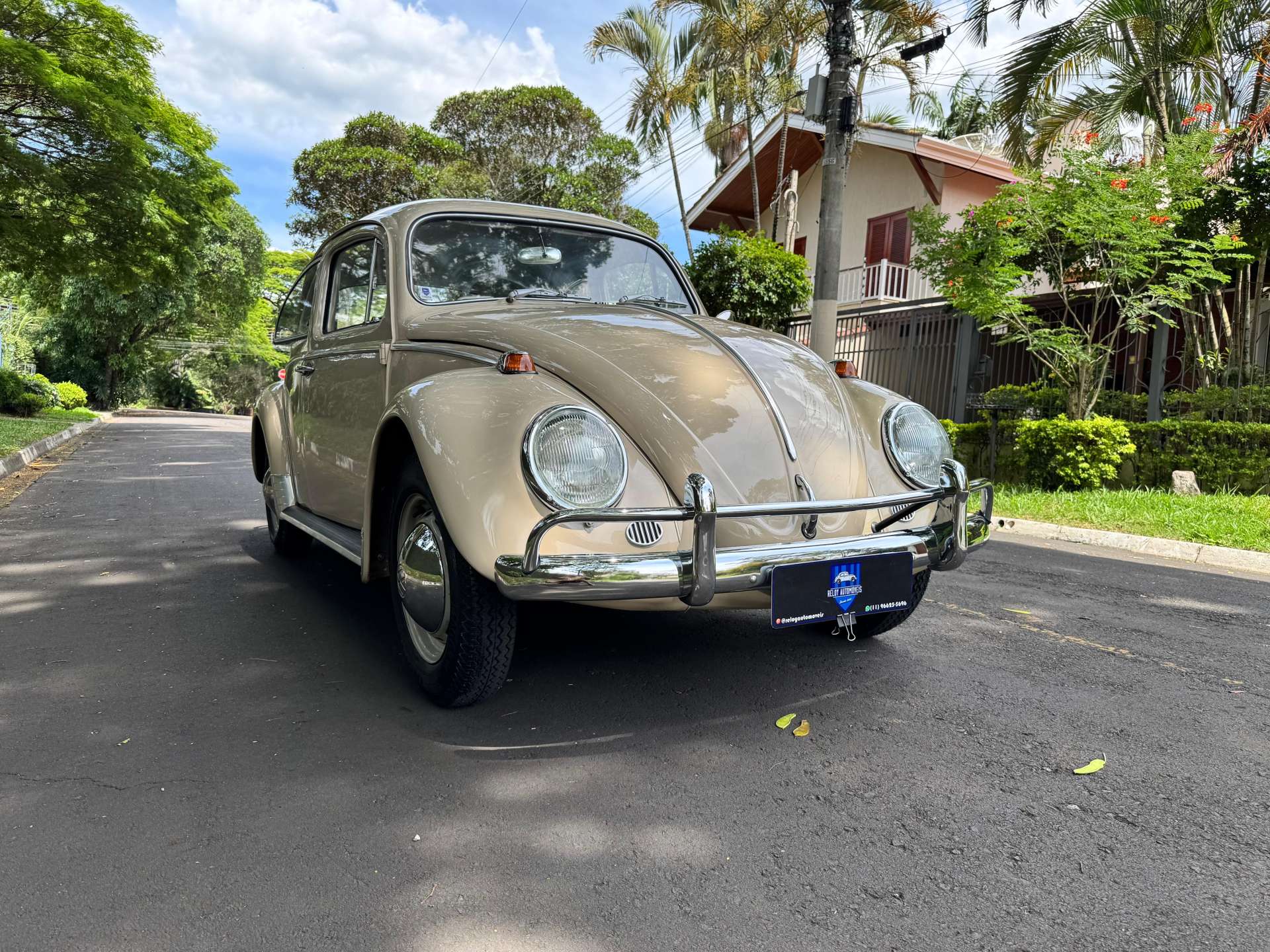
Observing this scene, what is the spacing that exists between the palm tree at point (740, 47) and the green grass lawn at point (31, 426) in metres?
13.1

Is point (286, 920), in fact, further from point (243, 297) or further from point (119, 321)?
point (119, 321)

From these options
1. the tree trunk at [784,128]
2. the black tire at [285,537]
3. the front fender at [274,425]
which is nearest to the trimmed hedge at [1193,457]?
the black tire at [285,537]

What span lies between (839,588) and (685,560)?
1.68ft

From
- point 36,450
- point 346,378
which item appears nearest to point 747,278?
point 36,450

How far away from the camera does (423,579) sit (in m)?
2.82

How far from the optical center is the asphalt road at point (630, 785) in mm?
1803

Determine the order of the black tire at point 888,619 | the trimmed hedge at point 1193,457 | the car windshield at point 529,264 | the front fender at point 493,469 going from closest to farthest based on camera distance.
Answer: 1. the front fender at point 493,469
2. the black tire at point 888,619
3. the car windshield at point 529,264
4. the trimmed hedge at point 1193,457

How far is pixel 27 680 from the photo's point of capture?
3064 millimetres

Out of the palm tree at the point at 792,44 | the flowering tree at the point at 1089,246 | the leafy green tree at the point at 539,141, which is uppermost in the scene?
the leafy green tree at the point at 539,141

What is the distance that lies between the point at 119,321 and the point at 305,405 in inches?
1363

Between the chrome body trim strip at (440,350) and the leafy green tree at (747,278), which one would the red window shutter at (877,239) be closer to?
the leafy green tree at (747,278)

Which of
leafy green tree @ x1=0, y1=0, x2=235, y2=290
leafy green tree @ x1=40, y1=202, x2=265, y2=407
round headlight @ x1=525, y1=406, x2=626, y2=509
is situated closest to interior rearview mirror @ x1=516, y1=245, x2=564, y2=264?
round headlight @ x1=525, y1=406, x2=626, y2=509

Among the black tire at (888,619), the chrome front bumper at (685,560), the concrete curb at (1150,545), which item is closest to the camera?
the chrome front bumper at (685,560)

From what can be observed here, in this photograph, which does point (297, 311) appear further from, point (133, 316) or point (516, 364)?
point (133, 316)
